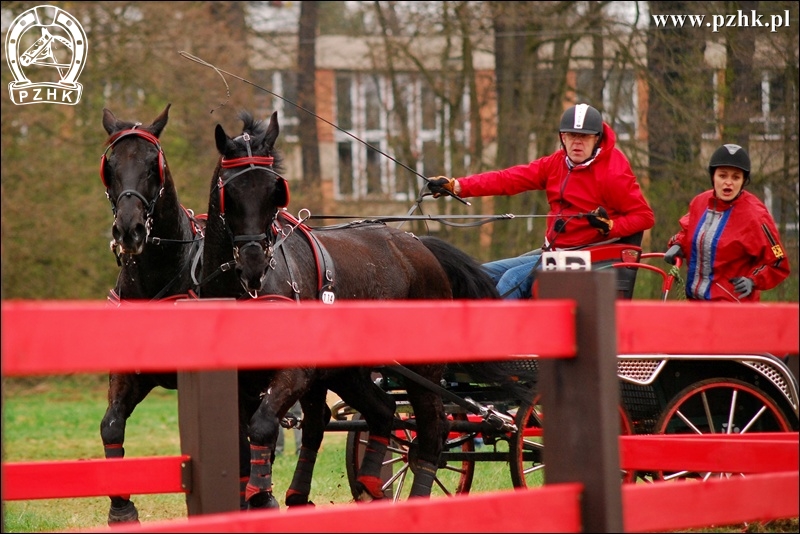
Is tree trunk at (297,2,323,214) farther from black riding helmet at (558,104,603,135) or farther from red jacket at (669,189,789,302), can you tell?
red jacket at (669,189,789,302)

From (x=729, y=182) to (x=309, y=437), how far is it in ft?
9.49

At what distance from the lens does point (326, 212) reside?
19234mm

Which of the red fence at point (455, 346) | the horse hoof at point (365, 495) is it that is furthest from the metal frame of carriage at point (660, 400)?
the red fence at point (455, 346)

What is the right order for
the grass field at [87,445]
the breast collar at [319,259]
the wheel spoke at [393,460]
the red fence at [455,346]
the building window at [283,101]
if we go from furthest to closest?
1. the building window at [283,101]
2. the wheel spoke at [393,460]
3. the grass field at [87,445]
4. the breast collar at [319,259]
5. the red fence at [455,346]

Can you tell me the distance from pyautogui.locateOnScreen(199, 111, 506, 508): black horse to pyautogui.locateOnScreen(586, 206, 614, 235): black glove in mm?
845

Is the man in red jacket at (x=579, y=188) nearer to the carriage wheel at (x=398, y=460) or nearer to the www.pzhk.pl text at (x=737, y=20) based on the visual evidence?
the carriage wheel at (x=398, y=460)

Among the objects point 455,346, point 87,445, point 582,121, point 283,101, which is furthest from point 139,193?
point 283,101

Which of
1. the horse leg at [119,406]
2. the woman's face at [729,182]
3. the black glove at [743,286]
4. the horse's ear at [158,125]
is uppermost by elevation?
the horse's ear at [158,125]

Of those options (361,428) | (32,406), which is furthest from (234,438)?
(32,406)

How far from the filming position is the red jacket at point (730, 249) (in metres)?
6.37

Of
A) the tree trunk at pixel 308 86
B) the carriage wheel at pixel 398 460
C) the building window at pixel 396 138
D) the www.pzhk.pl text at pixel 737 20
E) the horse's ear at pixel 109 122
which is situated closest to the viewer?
the horse's ear at pixel 109 122

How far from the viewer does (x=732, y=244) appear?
21.1 ft

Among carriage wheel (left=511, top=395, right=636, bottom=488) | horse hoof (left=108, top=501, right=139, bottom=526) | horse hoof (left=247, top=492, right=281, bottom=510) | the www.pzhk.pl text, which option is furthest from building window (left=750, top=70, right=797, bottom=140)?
horse hoof (left=108, top=501, right=139, bottom=526)

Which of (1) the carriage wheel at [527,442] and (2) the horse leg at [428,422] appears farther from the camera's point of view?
(2) the horse leg at [428,422]
